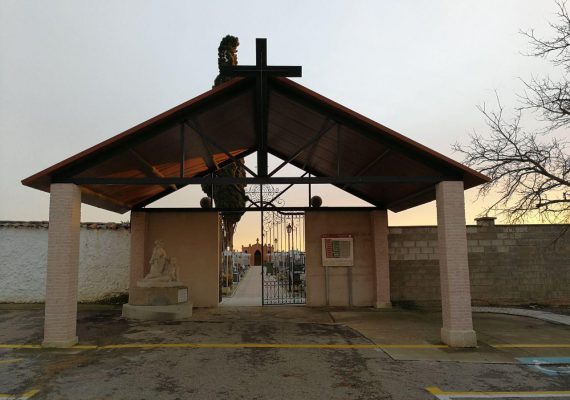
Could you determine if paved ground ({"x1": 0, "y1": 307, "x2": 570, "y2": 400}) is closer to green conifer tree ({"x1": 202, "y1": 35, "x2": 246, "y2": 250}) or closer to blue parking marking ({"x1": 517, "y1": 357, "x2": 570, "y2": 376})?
blue parking marking ({"x1": 517, "y1": 357, "x2": 570, "y2": 376})

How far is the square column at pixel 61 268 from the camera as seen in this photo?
27.4 ft

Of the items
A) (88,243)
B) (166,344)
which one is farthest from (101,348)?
(88,243)

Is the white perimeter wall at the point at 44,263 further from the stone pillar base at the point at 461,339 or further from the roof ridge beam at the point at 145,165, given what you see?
the stone pillar base at the point at 461,339

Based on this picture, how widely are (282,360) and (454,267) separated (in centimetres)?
387

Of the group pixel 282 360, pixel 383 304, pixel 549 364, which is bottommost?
pixel 549 364

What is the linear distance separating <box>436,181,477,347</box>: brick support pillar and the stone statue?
734cm

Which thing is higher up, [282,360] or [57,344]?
[57,344]

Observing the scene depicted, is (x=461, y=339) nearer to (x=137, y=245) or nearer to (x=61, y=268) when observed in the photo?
(x=61, y=268)

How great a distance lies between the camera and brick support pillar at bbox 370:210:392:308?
13578mm

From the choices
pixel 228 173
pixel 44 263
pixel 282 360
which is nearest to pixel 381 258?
pixel 282 360

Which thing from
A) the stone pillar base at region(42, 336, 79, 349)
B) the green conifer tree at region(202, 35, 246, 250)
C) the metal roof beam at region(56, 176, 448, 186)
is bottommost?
the stone pillar base at region(42, 336, 79, 349)

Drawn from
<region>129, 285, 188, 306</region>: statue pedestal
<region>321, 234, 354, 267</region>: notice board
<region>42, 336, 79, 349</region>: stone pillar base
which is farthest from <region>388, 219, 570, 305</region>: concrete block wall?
<region>42, 336, 79, 349</region>: stone pillar base

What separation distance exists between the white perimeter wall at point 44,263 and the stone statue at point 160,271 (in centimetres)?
336

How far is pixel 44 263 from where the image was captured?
48.8 ft
